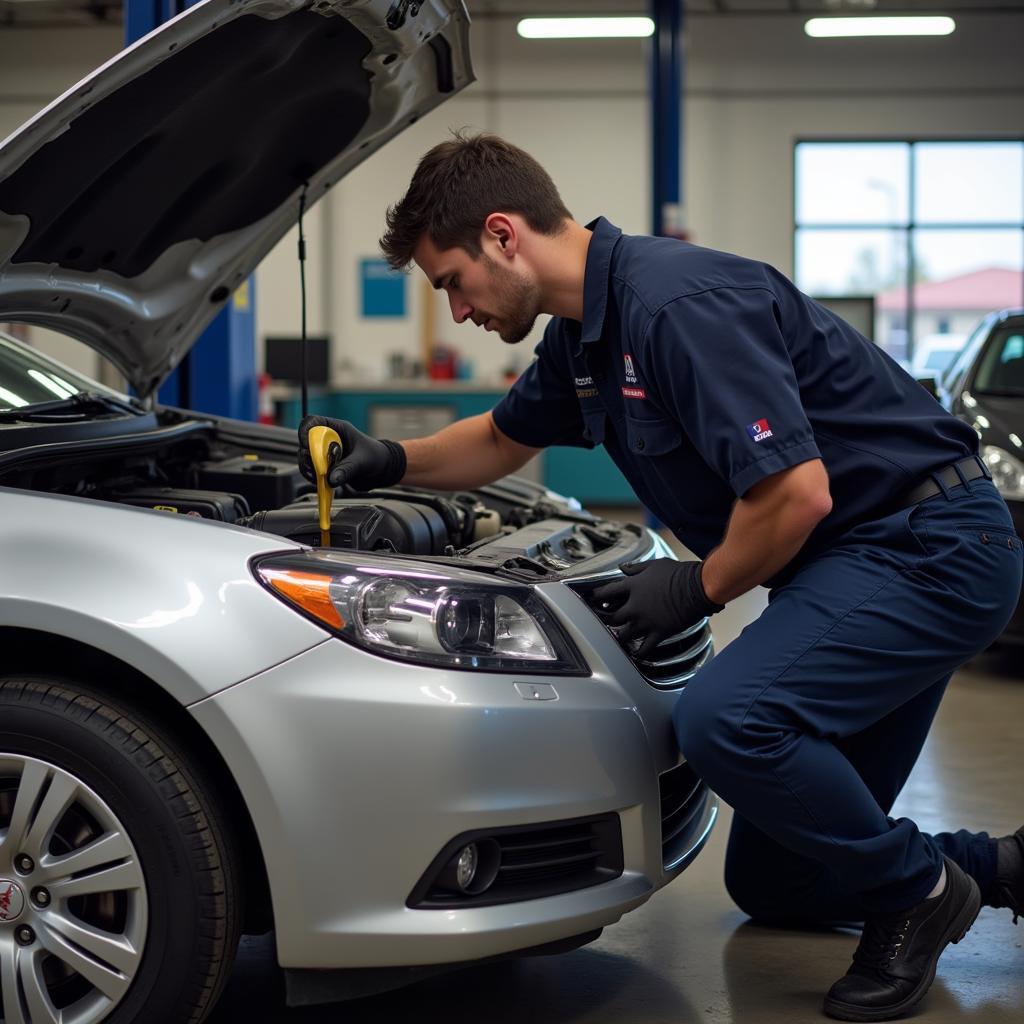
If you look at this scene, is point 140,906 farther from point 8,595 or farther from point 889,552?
point 889,552

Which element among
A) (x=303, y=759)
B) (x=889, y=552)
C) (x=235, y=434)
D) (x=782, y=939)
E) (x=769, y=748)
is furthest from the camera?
(x=235, y=434)

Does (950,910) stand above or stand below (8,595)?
below

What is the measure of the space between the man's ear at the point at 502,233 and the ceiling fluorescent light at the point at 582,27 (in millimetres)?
8207

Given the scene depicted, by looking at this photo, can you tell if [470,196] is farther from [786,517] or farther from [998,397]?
[998,397]

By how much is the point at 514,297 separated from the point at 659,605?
51 cm

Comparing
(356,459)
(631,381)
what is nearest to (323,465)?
(356,459)

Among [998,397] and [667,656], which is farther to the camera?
[998,397]

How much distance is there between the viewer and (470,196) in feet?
6.40

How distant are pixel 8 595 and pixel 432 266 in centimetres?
78

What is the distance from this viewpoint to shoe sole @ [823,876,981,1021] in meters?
1.95

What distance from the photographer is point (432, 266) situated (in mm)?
2039

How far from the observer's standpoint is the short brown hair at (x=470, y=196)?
1.96m

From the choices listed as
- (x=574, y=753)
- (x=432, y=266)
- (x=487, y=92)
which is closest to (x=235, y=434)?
(x=432, y=266)

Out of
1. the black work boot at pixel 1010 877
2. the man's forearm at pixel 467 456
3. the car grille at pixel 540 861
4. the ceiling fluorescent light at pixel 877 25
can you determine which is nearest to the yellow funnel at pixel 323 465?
the man's forearm at pixel 467 456
